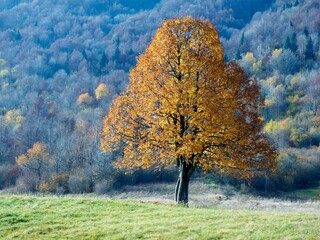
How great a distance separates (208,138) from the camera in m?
21.2

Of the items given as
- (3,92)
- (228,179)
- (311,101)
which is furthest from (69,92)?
(228,179)

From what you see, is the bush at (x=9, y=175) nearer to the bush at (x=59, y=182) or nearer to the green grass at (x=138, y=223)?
the bush at (x=59, y=182)

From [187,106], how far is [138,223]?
26.5ft

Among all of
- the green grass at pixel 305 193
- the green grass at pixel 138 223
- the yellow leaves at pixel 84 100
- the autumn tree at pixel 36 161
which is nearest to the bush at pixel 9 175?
the autumn tree at pixel 36 161

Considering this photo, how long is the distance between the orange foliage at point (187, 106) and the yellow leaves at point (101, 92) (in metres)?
125

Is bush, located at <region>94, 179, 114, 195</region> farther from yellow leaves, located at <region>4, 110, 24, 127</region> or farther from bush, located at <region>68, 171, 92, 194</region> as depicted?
yellow leaves, located at <region>4, 110, 24, 127</region>

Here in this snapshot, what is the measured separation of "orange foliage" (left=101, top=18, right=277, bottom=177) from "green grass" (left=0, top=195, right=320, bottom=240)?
16.4 ft

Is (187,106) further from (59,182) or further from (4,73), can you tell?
(4,73)

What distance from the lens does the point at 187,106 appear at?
2088 cm

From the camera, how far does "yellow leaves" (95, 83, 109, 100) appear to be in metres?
146

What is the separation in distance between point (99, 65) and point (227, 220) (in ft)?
530

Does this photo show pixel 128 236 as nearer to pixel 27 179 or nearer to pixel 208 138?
pixel 208 138

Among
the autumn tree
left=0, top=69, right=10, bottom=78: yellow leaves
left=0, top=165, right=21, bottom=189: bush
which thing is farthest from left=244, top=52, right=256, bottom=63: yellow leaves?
left=0, top=165, right=21, bottom=189: bush

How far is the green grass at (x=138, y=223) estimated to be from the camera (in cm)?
1310
